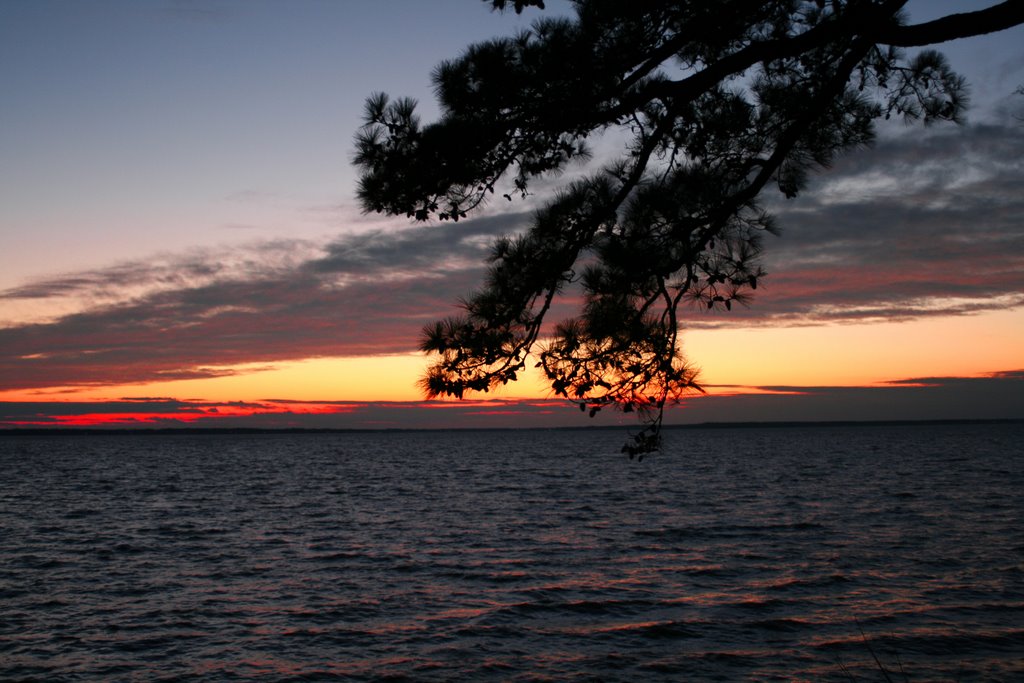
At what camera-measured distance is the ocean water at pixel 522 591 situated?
13641mm

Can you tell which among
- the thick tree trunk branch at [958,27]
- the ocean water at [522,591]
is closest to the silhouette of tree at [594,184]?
the thick tree trunk branch at [958,27]

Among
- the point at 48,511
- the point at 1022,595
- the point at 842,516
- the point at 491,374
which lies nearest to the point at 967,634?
the point at 1022,595

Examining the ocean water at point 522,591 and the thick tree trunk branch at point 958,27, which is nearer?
the thick tree trunk branch at point 958,27

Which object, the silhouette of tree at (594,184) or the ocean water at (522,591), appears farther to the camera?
the ocean water at (522,591)

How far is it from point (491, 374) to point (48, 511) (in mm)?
39055

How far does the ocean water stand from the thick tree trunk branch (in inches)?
396

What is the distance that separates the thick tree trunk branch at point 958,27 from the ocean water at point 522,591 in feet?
33.0

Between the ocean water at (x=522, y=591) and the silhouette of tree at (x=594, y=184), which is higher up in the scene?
the silhouette of tree at (x=594, y=184)

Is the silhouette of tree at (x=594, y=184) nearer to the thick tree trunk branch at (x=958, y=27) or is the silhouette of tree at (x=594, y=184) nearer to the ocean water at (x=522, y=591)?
the thick tree trunk branch at (x=958, y=27)

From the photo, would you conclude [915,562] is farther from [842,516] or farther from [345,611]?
[345,611]

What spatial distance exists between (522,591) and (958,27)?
50.1ft

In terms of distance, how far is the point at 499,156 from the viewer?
6910 mm

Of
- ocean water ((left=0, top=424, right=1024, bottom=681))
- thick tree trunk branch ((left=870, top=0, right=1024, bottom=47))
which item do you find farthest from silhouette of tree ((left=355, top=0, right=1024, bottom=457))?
ocean water ((left=0, top=424, right=1024, bottom=681))

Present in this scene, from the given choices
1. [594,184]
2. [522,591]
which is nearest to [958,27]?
[594,184]
